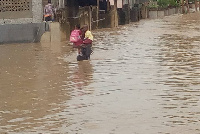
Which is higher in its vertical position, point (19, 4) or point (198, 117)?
point (19, 4)

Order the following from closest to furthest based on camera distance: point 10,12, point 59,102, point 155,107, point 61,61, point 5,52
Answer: point 155,107, point 59,102, point 61,61, point 5,52, point 10,12

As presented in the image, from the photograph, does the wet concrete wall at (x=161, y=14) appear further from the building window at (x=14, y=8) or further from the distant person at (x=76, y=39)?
the distant person at (x=76, y=39)

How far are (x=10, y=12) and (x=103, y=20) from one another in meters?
11.3

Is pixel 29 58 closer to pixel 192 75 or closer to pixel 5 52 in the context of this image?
pixel 5 52

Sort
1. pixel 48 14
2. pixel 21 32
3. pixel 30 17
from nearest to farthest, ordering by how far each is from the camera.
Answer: pixel 21 32 → pixel 30 17 → pixel 48 14

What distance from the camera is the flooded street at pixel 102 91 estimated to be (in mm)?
9945

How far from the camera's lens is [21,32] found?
2673 cm

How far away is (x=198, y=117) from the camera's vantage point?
34.2 ft

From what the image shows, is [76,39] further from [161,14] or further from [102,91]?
[161,14]

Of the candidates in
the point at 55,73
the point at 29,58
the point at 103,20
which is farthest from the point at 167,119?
the point at 103,20

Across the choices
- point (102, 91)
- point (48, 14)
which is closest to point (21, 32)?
point (48, 14)

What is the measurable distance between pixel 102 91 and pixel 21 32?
13.9 m

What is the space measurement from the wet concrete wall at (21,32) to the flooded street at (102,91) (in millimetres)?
2621

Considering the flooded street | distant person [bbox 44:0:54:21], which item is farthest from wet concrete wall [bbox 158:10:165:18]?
the flooded street
